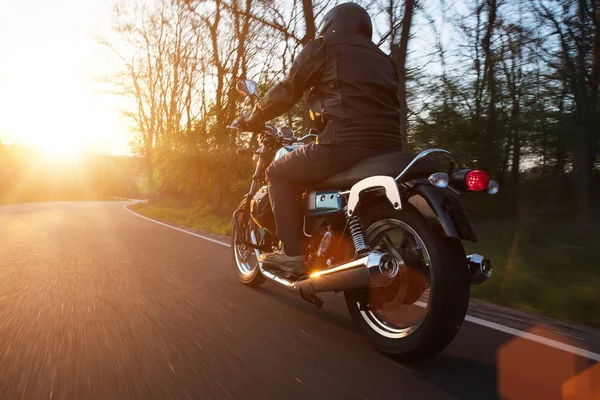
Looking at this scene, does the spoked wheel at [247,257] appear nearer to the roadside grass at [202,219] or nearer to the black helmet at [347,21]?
the black helmet at [347,21]

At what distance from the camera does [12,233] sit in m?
9.86

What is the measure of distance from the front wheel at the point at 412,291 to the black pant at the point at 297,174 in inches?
15.7

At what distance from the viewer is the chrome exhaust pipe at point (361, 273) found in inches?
102

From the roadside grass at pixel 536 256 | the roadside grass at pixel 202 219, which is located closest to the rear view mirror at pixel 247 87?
the roadside grass at pixel 536 256

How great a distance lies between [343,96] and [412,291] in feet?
4.19

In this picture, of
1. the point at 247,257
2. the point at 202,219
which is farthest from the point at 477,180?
the point at 202,219

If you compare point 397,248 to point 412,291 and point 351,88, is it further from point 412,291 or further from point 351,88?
point 351,88

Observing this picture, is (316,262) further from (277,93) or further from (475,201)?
(475,201)

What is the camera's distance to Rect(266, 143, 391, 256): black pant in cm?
306

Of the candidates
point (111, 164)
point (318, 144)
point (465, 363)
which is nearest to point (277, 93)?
point (318, 144)

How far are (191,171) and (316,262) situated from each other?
17134mm

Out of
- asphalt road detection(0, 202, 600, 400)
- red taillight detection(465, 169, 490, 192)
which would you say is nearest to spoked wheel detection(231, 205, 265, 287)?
asphalt road detection(0, 202, 600, 400)

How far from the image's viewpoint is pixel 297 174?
131 inches

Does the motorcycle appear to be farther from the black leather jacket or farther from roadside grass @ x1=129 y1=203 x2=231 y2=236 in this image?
roadside grass @ x1=129 y1=203 x2=231 y2=236
